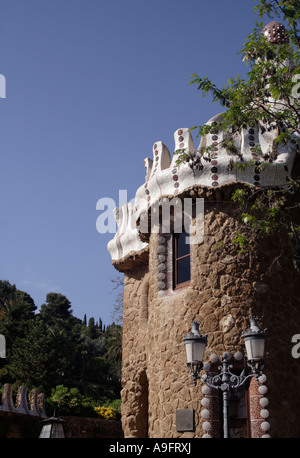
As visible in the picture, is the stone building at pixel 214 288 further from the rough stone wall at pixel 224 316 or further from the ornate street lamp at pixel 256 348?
the ornate street lamp at pixel 256 348

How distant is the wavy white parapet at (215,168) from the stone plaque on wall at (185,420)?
3.54 meters

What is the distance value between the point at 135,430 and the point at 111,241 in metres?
4.12

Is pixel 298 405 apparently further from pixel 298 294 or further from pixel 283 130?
pixel 283 130

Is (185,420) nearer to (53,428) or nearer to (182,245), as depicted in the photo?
(53,428)

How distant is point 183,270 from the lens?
34.1 ft

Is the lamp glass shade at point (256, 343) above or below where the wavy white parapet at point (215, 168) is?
below

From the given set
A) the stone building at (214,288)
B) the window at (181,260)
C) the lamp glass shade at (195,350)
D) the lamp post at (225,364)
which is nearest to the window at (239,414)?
the stone building at (214,288)

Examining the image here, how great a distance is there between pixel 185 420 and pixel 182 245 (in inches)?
118

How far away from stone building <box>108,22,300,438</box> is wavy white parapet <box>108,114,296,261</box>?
0.02 meters

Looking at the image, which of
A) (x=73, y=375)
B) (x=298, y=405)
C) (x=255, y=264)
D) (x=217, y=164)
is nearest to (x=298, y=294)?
(x=255, y=264)

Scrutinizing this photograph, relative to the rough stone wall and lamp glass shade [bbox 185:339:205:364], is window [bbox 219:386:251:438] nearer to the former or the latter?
the rough stone wall

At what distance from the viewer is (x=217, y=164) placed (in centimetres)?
993

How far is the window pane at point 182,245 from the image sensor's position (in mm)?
10398

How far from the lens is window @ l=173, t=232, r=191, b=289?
10305mm
